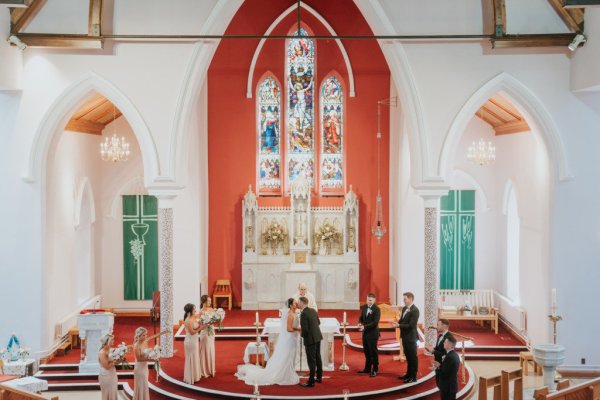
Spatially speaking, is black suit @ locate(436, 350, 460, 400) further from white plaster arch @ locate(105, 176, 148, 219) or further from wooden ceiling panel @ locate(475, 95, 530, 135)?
white plaster arch @ locate(105, 176, 148, 219)

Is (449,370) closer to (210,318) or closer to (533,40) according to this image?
(210,318)

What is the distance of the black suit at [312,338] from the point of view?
1320 cm

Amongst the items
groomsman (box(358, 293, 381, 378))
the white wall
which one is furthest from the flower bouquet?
groomsman (box(358, 293, 381, 378))

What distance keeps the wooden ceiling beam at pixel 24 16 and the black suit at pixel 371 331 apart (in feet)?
27.1

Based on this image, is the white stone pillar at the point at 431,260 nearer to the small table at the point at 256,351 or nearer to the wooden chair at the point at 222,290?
the small table at the point at 256,351

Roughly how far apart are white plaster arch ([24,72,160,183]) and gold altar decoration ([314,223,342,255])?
A: 636 cm

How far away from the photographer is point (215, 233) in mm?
20906

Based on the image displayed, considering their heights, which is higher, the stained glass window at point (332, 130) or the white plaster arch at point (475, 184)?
the stained glass window at point (332, 130)

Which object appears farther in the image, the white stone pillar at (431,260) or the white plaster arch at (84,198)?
the white plaster arch at (84,198)

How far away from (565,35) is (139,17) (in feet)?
26.4

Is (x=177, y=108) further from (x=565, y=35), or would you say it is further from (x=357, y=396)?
(x=565, y=35)

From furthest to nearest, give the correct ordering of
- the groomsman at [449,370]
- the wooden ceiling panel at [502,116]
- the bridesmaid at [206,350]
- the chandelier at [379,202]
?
the chandelier at [379,202], the wooden ceiling panel at [502,116], the bridesmaid at [206,350], the groomsman at [449,370]

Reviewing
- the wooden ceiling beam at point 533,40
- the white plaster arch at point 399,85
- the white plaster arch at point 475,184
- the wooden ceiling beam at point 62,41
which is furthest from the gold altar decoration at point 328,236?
the wooden ceiling beam at point 62,41

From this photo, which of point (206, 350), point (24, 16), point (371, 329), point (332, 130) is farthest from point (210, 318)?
point (332, 130)
